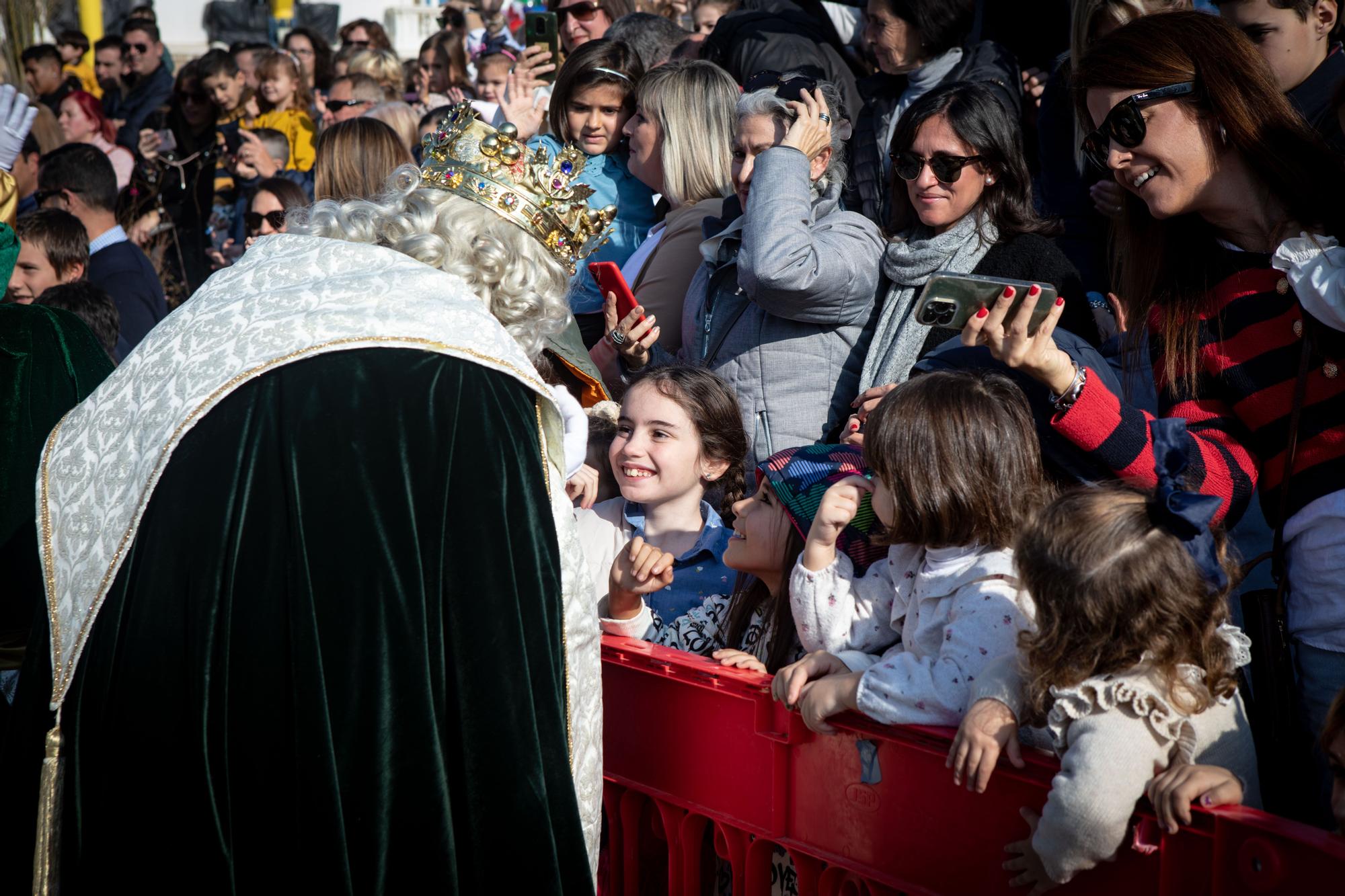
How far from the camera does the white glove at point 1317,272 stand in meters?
2.23

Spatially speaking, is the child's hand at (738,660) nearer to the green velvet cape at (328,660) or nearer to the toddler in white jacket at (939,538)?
the toddler in white jacket at (939,538)

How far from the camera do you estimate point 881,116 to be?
4750 mm

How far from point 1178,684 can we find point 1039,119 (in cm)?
288

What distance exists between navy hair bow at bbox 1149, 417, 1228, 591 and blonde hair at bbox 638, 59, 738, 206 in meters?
2.58

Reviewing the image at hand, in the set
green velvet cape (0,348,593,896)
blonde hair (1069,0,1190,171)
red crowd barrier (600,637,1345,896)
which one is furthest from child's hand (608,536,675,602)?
blonde hair (1069,0,1190,171)

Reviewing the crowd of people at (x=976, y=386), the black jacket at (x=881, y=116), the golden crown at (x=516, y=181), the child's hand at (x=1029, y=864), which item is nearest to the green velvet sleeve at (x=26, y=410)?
the crowd of people at (x=976, y=386)

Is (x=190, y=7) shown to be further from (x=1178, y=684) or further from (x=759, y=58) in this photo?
(x=1178, y=684)

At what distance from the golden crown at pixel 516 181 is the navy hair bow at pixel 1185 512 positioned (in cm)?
117

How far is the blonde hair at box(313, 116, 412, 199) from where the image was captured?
5.19 m

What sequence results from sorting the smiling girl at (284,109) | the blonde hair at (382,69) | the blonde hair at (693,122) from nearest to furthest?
the blonde hair at (693,122), the smiling girl at (284,109), the blonde hair at (382,69)

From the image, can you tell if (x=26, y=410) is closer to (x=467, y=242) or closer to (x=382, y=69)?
(x=467, y=242)

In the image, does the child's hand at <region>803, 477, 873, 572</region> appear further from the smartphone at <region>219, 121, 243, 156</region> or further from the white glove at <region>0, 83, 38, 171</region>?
the smartphone at <region>219, 121, 243, 156</region>

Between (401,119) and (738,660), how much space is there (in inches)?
217

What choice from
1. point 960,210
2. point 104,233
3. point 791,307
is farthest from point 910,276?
point 104,233
